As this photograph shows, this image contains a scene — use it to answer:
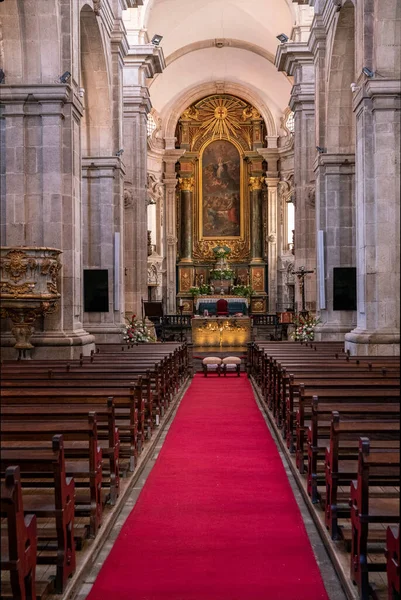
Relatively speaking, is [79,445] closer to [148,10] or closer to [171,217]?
[148,10]

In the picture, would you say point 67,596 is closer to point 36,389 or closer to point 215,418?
point 36,389

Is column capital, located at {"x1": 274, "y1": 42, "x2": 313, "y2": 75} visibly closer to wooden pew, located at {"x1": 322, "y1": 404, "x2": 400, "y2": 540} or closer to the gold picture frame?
the gold picture frame

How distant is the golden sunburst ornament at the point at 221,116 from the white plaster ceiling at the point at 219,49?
103cm

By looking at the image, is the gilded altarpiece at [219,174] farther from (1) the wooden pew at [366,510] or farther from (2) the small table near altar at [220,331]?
(1) the wooden pew at [366,510]

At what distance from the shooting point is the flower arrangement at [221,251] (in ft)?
110

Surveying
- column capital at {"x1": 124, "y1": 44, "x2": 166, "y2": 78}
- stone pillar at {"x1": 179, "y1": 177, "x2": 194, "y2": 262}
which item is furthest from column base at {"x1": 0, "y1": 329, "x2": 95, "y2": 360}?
stone pillar at {"x1": 179, "y1": 177, "x2": 194, "y2": 262}

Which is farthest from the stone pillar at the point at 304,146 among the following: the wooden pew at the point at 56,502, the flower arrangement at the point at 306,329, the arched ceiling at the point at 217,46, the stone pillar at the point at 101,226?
the wooden pew at the point at 56,502

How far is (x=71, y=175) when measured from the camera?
1254 centimetres

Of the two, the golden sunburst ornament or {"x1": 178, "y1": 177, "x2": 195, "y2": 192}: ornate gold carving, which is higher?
the golden sunburst ornament

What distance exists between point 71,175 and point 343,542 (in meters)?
8.97

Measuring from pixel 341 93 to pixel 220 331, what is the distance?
26.8 ft

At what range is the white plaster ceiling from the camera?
28.1 metres

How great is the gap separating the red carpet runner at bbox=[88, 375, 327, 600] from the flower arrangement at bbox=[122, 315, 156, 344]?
968 centimetres

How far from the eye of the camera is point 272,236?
33.5m
